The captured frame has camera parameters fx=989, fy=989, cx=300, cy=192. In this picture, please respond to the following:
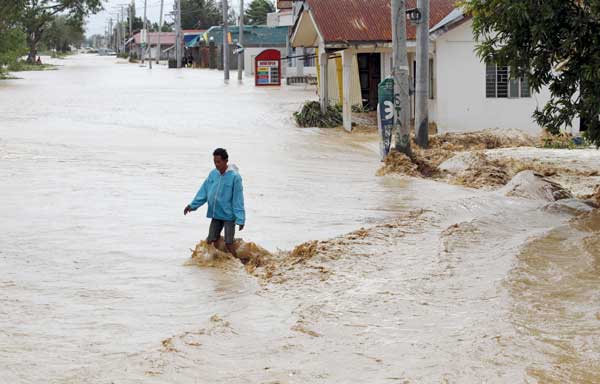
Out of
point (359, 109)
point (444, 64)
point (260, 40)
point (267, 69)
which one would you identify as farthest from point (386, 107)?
point (260, 40)

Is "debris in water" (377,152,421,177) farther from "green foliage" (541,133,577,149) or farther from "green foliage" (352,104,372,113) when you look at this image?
"green foliage" (352,104,372,113)

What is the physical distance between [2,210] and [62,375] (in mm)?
7729

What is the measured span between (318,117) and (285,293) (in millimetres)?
20201

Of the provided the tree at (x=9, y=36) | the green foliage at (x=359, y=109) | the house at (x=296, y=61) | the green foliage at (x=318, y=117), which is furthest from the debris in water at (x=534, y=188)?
the tree at (x=9, y=36)

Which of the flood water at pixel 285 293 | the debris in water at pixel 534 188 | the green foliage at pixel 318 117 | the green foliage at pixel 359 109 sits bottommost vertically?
the flood water at pixel 285 293

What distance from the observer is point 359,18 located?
2831 centimetres

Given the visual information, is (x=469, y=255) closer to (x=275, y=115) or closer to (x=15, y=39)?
(x=275, y=115)

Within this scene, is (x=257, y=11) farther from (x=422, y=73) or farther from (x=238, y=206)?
(x=238, y=206)

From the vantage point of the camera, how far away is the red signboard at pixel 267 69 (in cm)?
5425

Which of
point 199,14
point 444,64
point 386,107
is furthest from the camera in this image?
point 199,14

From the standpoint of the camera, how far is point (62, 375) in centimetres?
729

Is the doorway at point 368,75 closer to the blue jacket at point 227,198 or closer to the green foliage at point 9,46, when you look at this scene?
the blue jacket at point 227,198

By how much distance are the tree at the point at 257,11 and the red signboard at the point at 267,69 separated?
74646 millimetres

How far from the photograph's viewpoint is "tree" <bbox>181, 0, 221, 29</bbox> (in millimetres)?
143000
